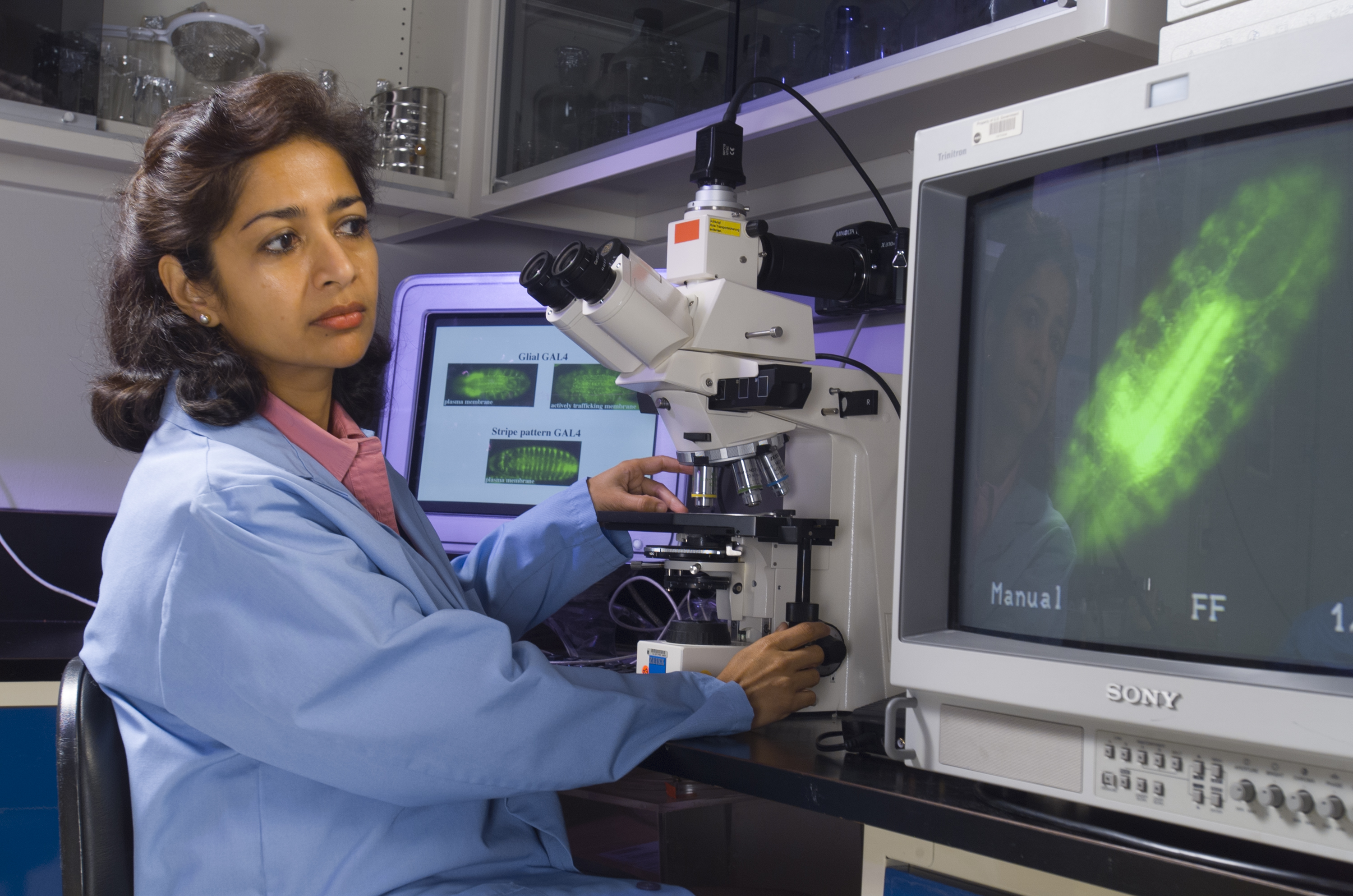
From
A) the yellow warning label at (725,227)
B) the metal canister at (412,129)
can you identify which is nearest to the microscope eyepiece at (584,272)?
Result: the yellow warning label at (725,227)

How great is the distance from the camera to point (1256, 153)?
73 cm

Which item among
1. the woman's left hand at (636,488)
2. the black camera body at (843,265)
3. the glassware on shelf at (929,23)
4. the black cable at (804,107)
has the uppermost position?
the glassware on shelf at (929,23)

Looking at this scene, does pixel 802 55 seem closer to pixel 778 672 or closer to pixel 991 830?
pixel 778 672

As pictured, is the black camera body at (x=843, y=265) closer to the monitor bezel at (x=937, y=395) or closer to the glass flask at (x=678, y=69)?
the monitor bezel at (x=937, y=395)

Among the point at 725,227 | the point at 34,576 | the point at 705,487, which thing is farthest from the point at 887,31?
the point at 34,576

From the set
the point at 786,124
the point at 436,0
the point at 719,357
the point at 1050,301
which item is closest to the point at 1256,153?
the point at 1050,301

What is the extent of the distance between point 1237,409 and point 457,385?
56.9 inches

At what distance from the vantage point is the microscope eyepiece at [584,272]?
1.09 meters

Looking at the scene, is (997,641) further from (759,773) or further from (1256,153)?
(1256,153)

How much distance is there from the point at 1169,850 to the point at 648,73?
4.99ft

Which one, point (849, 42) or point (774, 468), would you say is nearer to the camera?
point (774, 468)

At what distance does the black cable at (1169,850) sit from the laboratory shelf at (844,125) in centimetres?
74

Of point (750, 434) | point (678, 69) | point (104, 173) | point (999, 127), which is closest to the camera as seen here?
point (999, 127)

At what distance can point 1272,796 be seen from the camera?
67cm
